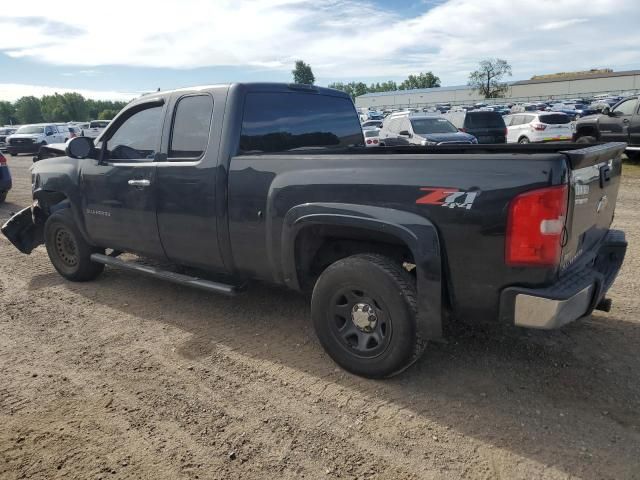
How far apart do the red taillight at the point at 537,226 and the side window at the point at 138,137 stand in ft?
10.2

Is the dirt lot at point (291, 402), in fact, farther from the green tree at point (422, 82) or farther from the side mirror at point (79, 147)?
the green tree at point (422, 82)

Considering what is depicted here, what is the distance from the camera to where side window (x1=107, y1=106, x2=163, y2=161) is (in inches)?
179

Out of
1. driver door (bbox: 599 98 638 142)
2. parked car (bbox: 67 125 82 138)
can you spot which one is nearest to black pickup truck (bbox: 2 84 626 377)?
driver door (bbox: 599 98 638 142)

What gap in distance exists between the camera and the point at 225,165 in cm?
392

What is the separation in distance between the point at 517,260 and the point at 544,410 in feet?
3.16

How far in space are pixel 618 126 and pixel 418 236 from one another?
13.5 m

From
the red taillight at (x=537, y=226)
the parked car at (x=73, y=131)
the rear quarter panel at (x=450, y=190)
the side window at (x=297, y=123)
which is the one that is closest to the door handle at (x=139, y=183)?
the side window at (x=297, y=123)

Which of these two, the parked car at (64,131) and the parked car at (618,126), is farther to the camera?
the parked car at (64,131)

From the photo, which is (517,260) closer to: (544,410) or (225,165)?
(544,410)

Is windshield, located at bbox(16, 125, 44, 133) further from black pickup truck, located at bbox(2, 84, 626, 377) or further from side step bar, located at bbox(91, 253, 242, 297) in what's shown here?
side step bar, located at bbox(91, 253, 242, 297)

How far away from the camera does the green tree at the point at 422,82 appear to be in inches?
6117

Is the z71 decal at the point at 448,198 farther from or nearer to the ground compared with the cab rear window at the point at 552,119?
farther from the ground

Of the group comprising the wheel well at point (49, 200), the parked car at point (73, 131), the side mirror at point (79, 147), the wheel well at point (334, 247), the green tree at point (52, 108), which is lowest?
the wheel well at point (334, 247)

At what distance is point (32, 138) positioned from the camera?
26.0 m
